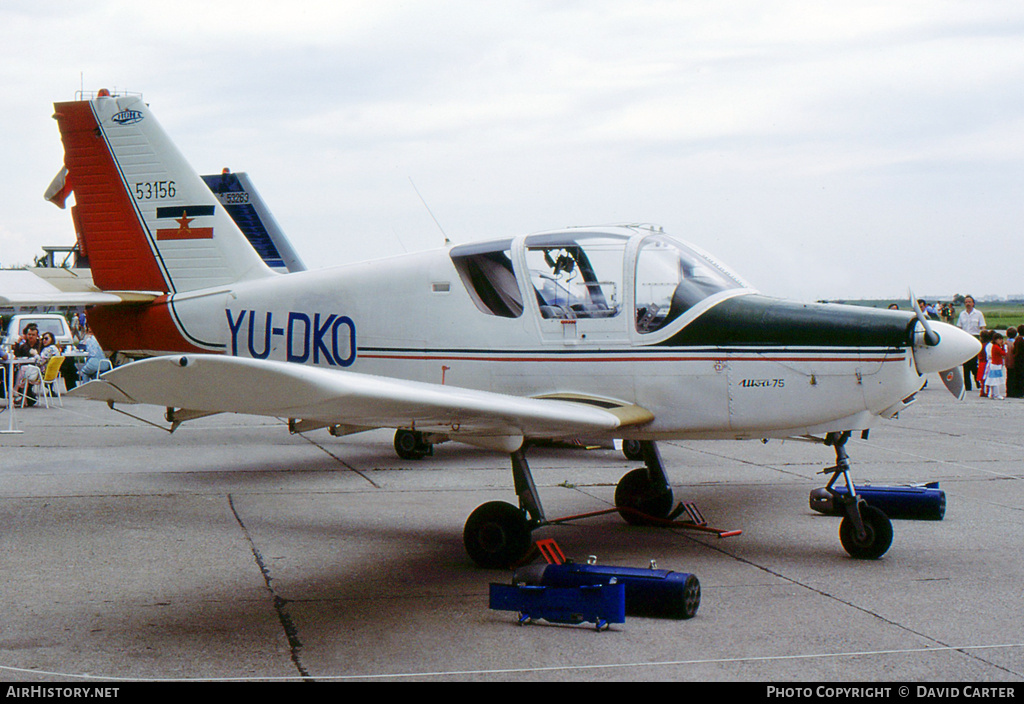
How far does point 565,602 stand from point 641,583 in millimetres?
460

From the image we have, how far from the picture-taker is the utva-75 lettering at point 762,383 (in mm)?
6309

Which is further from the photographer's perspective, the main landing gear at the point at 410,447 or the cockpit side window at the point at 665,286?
the main landing gear at the point at 410,447

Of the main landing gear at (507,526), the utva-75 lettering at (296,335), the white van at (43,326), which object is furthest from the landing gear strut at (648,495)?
the white van at (43,326)

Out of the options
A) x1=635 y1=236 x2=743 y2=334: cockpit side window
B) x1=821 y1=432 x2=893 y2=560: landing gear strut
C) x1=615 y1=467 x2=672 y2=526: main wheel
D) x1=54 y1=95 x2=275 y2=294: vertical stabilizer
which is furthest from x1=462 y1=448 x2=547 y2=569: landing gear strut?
x1=54 y1=95 x2=275 y2=294: vertical stabilizer

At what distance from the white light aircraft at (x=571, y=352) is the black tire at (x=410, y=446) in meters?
3.51

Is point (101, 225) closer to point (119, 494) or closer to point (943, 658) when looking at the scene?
point (119, 494)

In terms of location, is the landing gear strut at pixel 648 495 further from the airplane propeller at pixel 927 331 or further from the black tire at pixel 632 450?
the black tire at pixel 632 450

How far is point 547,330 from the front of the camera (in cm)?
679

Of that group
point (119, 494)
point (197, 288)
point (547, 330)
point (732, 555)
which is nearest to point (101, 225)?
point (197, 288)

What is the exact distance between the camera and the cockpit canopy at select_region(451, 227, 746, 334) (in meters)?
6.57

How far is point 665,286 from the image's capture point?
21.6ft

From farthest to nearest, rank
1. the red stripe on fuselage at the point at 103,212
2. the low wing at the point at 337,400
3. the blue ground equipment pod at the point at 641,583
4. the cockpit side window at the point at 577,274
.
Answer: the red stripe on fuselage at the point at 103,212
the cockpit side window at the point at 577,274
the blue ground equipment pod at the point at 641,583
the low wing at the point at 337,400

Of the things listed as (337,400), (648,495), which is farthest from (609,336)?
(337,400)

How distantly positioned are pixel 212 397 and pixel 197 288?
14.1 ft
